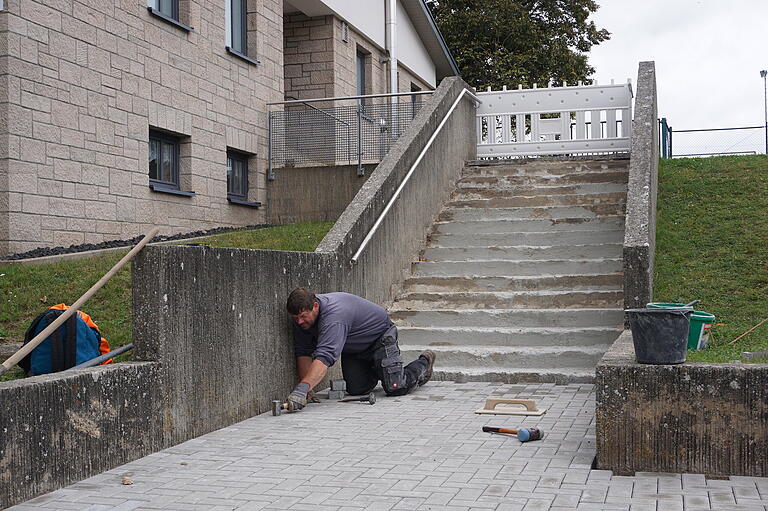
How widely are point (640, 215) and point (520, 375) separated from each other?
195 centimetres

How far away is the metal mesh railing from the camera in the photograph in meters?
17.0

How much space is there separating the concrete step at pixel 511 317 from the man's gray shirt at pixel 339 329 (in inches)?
74.5

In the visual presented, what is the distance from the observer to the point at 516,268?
10.5 metres

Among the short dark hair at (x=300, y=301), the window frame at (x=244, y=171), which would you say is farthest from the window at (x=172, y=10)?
the short dark hair at (x=300, y=301)

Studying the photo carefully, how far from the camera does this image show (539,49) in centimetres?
3428

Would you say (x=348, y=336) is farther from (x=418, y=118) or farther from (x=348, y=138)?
(x=348, y=138)

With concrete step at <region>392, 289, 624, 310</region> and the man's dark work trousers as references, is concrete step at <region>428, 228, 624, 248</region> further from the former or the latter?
the man's dark work trousers

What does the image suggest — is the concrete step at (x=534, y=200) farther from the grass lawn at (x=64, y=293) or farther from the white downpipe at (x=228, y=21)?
the white downpipe at (x=228, y=21)

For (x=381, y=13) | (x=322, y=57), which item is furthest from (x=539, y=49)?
(x=322, y=57)

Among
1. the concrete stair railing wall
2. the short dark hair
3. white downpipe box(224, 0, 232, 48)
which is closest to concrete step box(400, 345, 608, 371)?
the concrete stair railing wall

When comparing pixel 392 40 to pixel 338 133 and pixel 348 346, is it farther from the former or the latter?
pixel 348 346

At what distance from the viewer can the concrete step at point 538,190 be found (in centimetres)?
1233

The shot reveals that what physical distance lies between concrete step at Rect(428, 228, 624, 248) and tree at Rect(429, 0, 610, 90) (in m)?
22.4

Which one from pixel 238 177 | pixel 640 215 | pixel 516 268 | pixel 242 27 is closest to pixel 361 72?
pixel 242 27
